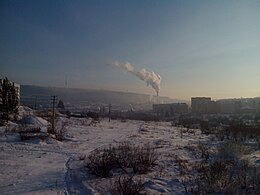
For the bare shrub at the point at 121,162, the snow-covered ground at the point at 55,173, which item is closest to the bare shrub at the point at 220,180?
the snow-covered ground at the point at 55,173

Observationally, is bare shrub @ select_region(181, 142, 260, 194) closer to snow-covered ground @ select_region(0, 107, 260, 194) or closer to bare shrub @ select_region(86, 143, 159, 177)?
snow-covered ground @ select_region(0, 107, 260, 194)

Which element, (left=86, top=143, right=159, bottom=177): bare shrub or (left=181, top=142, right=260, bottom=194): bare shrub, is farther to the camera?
(left=86, top=143, right=159, bottom=177): bare shrub

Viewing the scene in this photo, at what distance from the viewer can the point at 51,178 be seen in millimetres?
8305

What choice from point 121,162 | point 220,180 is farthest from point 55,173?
point 220,180

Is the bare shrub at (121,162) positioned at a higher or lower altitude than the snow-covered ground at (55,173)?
higher

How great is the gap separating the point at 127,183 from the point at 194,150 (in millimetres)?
8797

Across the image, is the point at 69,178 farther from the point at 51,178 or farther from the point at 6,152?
the point at 6,152

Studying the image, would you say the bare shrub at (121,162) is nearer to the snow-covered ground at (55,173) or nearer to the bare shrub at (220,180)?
the snow-covered ground at (55,173)

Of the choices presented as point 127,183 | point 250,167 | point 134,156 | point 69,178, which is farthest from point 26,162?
point 250,167

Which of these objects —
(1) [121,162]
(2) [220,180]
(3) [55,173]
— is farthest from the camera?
(1) [121,162]

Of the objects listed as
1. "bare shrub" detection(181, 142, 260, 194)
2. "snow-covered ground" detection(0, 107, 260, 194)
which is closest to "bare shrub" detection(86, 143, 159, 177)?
"snow-covered ground" detection(0, 107, 260, 194)

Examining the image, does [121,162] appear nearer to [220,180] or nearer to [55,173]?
[55,173]

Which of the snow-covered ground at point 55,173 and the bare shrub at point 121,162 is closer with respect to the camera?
the snow-covered ground at point 55,173

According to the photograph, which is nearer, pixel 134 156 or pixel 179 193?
pixel 179 193
